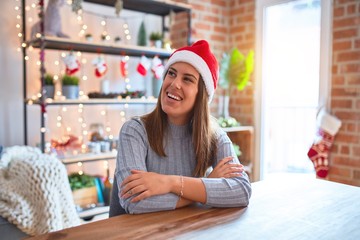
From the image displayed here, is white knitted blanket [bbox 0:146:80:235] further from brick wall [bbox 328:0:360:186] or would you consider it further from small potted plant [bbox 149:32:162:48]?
brick wall [bbox 328:0:360:186]

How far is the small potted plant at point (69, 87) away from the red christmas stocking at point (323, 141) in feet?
6.41

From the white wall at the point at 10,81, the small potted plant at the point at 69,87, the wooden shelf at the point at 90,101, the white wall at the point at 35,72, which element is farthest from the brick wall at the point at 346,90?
the white wall at the point at 10,81

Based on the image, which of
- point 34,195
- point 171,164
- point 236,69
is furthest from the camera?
point 236,69

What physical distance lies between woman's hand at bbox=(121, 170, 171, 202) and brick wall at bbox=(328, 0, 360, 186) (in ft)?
6.93

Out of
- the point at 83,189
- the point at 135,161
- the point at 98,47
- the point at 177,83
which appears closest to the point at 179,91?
the point at 177,83

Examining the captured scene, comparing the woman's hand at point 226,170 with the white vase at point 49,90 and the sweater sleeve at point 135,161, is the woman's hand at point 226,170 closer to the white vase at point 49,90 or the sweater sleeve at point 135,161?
the sweater sleeve at point 135,161

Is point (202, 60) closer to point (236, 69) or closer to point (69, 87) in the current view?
point (69, 87)

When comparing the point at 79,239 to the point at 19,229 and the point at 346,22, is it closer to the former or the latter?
the point at 19,229

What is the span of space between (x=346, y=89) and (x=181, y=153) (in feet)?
6.21

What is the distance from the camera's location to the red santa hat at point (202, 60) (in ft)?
5.05

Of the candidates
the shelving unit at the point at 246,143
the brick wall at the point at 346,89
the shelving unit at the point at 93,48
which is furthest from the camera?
the shelving unit at the point at 246,143

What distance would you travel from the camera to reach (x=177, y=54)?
157 cm

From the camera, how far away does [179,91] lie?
4.95ft

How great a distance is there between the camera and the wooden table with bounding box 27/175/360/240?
966mm
